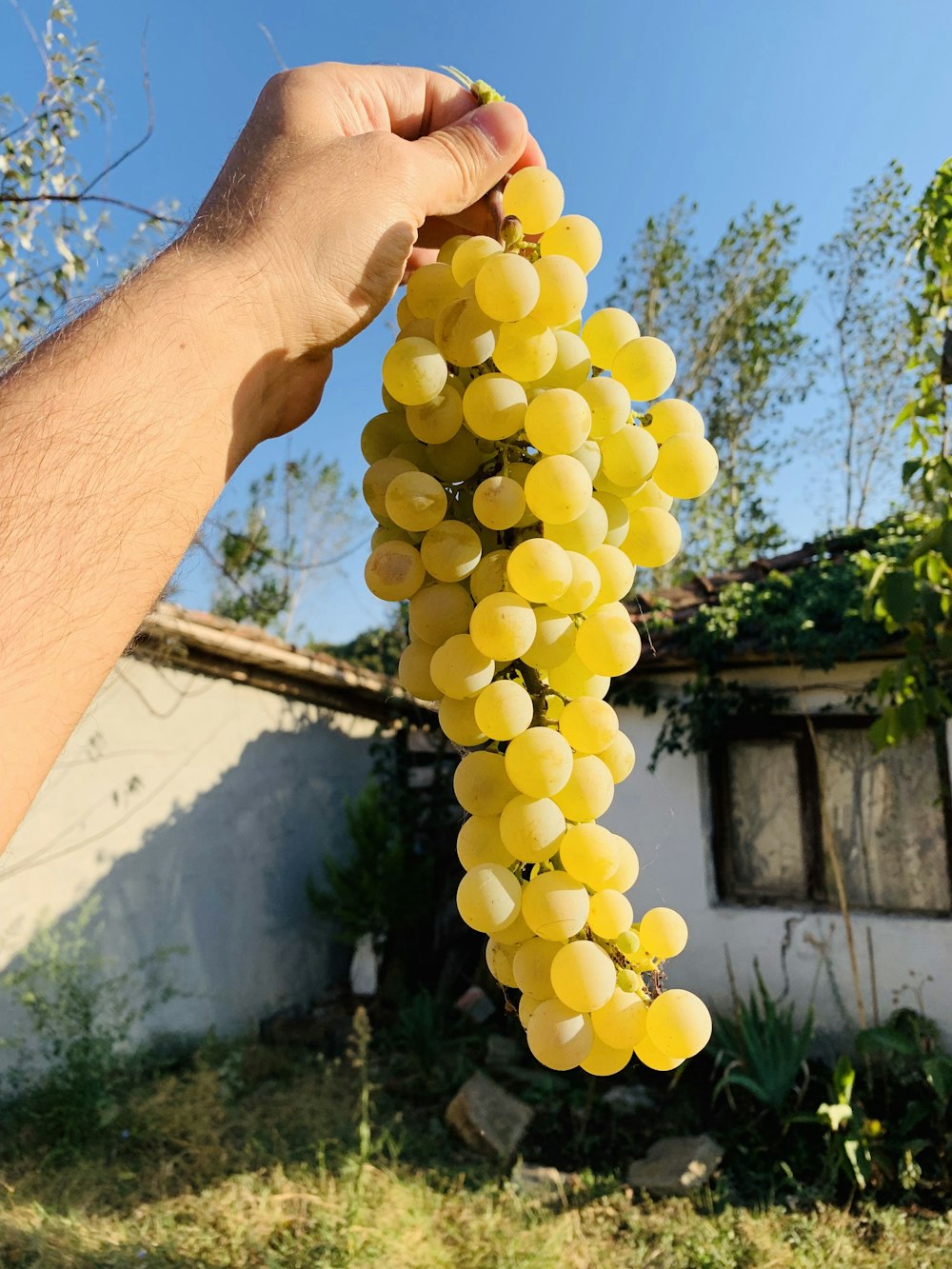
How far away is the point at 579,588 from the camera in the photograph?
833 mm

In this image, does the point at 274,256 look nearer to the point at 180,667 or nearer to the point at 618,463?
the point at 618,463

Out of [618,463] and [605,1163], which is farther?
[605,1163]

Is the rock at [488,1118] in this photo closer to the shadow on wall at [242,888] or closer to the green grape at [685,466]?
the shadow on wall at [242,888]

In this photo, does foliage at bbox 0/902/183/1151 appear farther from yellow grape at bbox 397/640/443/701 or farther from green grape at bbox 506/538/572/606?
green grape at bbox 506/538/572/606

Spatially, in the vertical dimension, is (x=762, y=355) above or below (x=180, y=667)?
above

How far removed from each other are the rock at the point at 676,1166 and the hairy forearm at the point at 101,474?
4.15 m

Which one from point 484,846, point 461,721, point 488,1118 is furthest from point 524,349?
point 488,1118

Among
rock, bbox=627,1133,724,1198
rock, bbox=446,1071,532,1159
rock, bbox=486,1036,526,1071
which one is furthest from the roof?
rock, bbox=627,1133,724,1198

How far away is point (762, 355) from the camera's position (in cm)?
1401

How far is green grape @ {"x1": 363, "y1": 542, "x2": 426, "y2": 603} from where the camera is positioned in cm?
83

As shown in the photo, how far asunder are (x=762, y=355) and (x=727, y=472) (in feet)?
6.58

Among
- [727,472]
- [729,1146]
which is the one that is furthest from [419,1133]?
[727,472]

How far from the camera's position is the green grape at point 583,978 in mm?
747

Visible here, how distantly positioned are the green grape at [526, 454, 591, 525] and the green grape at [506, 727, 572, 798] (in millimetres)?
210
